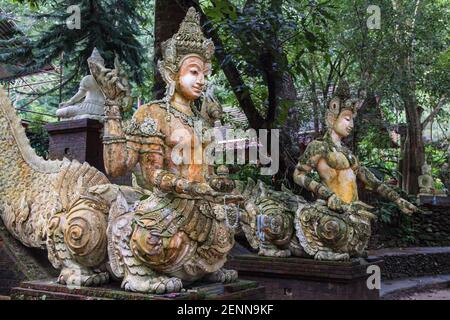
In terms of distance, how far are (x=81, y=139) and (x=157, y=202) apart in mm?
3636

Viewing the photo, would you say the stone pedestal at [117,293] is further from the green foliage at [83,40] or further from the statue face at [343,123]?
the green foliage at [83,40]

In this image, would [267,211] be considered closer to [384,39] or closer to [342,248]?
[342,248]

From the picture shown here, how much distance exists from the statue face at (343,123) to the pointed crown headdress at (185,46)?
102 inches

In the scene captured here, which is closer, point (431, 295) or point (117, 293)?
point (117, 293)

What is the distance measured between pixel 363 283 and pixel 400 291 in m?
1.92

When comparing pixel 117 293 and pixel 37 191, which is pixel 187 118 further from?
pixel 37 191

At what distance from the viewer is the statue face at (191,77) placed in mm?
3621

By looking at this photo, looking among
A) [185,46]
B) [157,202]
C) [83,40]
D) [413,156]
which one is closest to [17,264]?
[157,202]

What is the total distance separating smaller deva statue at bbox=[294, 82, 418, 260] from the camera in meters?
5.45

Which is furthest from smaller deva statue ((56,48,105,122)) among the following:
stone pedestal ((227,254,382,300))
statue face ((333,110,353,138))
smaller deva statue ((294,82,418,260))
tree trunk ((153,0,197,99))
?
statue face ((333,110,353,138))

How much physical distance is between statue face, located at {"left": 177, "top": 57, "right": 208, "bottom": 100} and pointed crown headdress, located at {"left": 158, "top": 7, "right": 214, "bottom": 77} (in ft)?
0.13

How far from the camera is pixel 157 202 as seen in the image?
3336 mm

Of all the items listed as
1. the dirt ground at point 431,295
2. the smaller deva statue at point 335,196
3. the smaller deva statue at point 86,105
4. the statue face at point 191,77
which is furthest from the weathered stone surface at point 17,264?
the dirt ground at point 431,295
